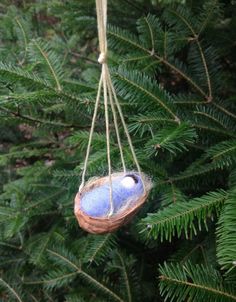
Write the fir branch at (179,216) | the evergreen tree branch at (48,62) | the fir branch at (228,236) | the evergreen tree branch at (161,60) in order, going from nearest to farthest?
the fir branch at (228,236) → the fir branch at (179,216) → the evergreen tree branch at (48,62) → the evergreen tree branch at (161,60)

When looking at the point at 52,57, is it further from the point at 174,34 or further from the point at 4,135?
the point at 4,135

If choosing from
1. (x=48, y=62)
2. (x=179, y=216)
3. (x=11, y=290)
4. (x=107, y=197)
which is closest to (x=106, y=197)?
(x=107, y=197)

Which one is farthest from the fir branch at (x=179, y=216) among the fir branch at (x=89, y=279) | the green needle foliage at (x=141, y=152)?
the fir branch at (x=89, y=279)

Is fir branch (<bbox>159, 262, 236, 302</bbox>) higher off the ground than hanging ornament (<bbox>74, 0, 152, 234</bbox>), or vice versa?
hanging ornament (<bbox>74, 0, 152, 234</bbox>)

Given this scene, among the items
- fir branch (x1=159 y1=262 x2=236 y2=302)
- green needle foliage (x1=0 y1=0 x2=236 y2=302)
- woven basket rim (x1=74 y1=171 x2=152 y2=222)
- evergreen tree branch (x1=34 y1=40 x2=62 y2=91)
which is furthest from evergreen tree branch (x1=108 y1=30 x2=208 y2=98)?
fir branch (x1=159 y1=262 x2=236 y2=302)

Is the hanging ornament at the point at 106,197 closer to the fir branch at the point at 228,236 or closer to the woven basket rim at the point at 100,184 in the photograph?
the woven basket rim at the point at 100,184

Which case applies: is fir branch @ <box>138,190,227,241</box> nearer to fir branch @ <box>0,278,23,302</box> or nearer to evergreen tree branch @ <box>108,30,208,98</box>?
evergreen tree branch @ <box>108,30,208,98</box>

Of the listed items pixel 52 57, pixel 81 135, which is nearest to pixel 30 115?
pixel 52 57
